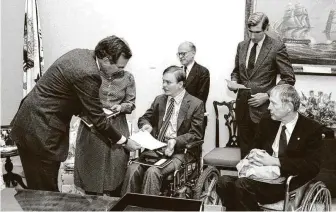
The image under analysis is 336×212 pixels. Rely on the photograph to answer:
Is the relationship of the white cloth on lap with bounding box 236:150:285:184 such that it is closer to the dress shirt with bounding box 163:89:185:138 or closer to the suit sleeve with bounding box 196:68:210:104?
the dress shirt with bounding box 163:89:185:138

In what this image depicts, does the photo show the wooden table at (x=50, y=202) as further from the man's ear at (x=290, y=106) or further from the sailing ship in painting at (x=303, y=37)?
the sailing ship in painting at (x=303, y=37)

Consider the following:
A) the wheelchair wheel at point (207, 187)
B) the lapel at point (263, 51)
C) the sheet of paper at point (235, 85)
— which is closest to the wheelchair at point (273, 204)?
the wheelchair wheel at point (207, 187)

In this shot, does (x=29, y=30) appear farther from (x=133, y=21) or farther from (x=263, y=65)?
(x=263, y=65)

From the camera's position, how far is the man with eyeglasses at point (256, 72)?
425cm

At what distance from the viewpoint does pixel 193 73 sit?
182 inches

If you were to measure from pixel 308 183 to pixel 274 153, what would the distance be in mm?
310

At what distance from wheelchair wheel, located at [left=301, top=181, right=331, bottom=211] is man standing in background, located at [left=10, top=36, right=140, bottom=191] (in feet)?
4.39

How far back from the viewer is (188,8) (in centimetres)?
523

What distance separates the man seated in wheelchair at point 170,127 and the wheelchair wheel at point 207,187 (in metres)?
0.26

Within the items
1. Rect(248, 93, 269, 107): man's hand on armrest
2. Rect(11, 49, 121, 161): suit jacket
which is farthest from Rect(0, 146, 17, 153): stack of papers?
Rect(248, 93, 269, 107): man's hand on armrest

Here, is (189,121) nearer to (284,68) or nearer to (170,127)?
(170,127)

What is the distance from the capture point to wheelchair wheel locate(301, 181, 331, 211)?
2.96m

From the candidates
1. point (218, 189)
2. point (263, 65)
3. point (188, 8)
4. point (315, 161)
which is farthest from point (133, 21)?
point (315, 161)

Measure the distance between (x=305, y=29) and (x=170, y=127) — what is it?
Answer: 1.99m
